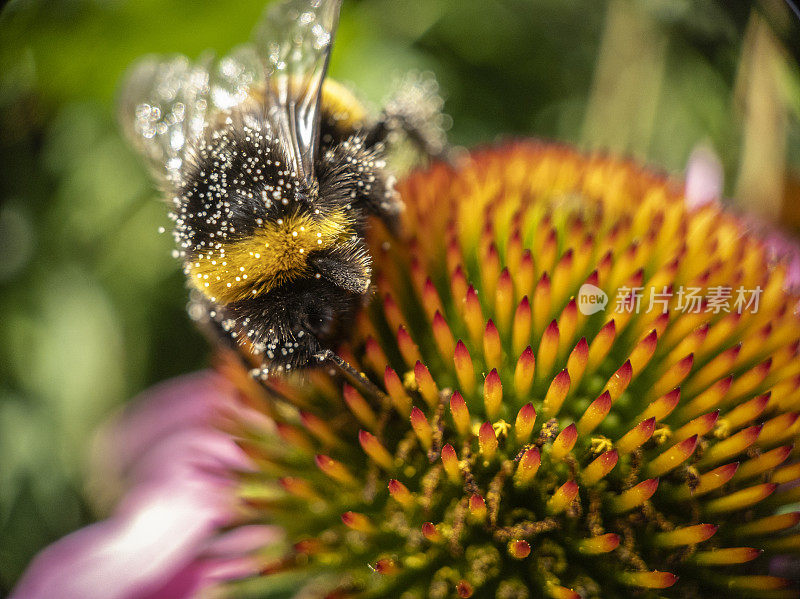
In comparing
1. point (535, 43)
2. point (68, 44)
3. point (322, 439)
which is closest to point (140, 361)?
point (68, 44)

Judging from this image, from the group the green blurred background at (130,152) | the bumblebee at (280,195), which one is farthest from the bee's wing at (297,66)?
the green blurred background at (130,152)

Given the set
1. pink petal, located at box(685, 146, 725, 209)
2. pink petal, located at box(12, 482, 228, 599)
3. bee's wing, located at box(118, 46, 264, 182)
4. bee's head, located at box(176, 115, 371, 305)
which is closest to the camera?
bee's head, located at box(176, 115, 371, 305)

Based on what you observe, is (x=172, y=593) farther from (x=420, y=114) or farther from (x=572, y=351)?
(x=420, y=114)

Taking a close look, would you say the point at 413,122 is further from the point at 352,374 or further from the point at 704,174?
the point at 704,174

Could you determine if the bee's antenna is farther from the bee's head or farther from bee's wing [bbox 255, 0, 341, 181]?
bee's wing [bbox 255, 0, 341, 181]

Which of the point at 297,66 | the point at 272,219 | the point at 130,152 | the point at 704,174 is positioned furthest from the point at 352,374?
the point at 130,152

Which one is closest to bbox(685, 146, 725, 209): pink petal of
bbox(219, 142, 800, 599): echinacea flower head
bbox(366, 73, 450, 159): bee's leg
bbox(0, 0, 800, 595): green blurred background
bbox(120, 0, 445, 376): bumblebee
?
bbox(0, 0, 800, 595): green blurred background
